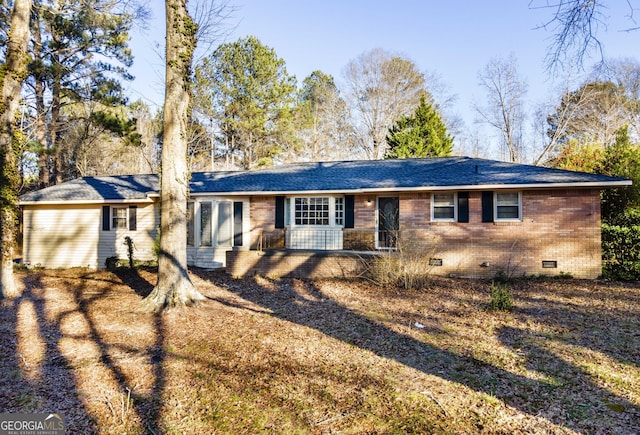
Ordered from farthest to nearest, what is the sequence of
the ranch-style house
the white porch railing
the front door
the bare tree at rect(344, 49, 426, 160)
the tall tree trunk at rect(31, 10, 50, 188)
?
the bare tree at rect(344, 49, 426, 160) → the tall tree trunk at rect(31, 10, 50, 188) → the white porch railing → the front door → the ranch-style house

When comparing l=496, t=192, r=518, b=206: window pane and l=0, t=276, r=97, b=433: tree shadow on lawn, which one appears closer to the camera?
l=0, t=276, r=97, b=433: tree shadow on lawn

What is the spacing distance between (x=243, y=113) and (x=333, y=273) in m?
16.6

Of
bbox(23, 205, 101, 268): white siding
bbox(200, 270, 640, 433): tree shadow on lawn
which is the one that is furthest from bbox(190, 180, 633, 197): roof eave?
bbox(200, 270, 640, 433): tree shadow on lawn

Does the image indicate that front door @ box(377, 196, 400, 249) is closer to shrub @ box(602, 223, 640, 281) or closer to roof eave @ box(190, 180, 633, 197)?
roof eave @ box(190, 180, 633, 197)

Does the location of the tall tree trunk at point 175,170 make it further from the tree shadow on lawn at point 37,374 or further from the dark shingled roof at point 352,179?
the dark shingled roof at point 352,179

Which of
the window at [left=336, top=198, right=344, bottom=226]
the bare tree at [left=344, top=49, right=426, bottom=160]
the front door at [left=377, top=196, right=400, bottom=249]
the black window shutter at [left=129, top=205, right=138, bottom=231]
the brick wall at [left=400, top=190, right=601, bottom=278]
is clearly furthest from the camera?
the bare tree at [left=344, top=49, right=426, bottom=160]

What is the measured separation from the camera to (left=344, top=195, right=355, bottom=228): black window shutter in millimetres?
12312

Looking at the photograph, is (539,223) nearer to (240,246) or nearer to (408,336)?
(408,336)

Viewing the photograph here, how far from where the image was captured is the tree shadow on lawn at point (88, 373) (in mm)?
3369

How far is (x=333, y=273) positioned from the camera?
36.0ft

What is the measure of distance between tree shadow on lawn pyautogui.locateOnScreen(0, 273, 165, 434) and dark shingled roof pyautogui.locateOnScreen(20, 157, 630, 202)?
723 cm

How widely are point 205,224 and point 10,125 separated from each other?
6.34m

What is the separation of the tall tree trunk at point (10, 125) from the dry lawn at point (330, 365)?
1.02 meters

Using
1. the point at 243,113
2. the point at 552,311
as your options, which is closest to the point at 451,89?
the point at 243,113
